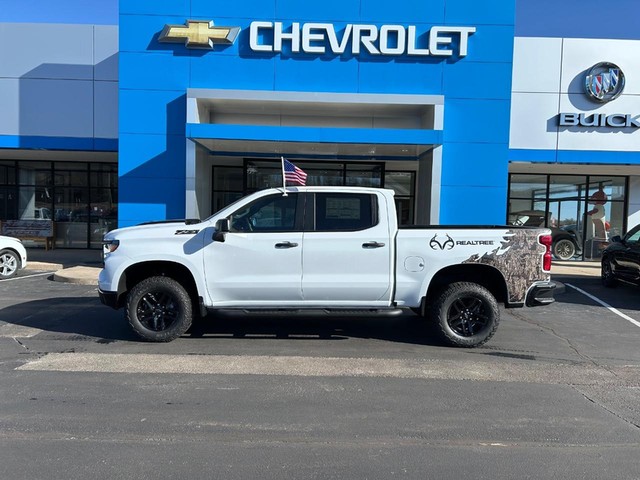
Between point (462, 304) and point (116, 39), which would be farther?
point (116, 39)

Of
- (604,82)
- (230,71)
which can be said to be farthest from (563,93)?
(230,71)

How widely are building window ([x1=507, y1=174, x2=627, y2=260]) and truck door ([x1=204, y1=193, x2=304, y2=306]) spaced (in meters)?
14.7

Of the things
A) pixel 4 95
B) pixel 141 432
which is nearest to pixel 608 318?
pixel 141 432

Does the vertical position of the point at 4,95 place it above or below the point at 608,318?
above

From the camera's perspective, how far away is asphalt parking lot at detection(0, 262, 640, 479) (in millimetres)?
3527

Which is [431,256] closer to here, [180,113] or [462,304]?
[462,304]

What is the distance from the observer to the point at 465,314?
6.55m

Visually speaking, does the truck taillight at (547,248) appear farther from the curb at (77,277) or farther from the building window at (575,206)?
the building window at (575,206)

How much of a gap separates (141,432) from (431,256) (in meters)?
3.98

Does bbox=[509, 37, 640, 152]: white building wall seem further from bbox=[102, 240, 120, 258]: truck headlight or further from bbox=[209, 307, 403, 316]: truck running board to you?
bbox=[102, 240, 120, 258]: truck headlight

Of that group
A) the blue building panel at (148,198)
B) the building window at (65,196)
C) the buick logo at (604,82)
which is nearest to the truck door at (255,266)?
the blue building panel at (148,198)

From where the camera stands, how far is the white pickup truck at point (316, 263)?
6348mm

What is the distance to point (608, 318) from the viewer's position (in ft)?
28.8

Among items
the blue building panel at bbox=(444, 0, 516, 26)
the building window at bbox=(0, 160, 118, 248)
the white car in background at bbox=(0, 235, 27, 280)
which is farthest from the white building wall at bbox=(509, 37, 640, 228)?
the building window at bbox=(0, 160, 118, 248)
